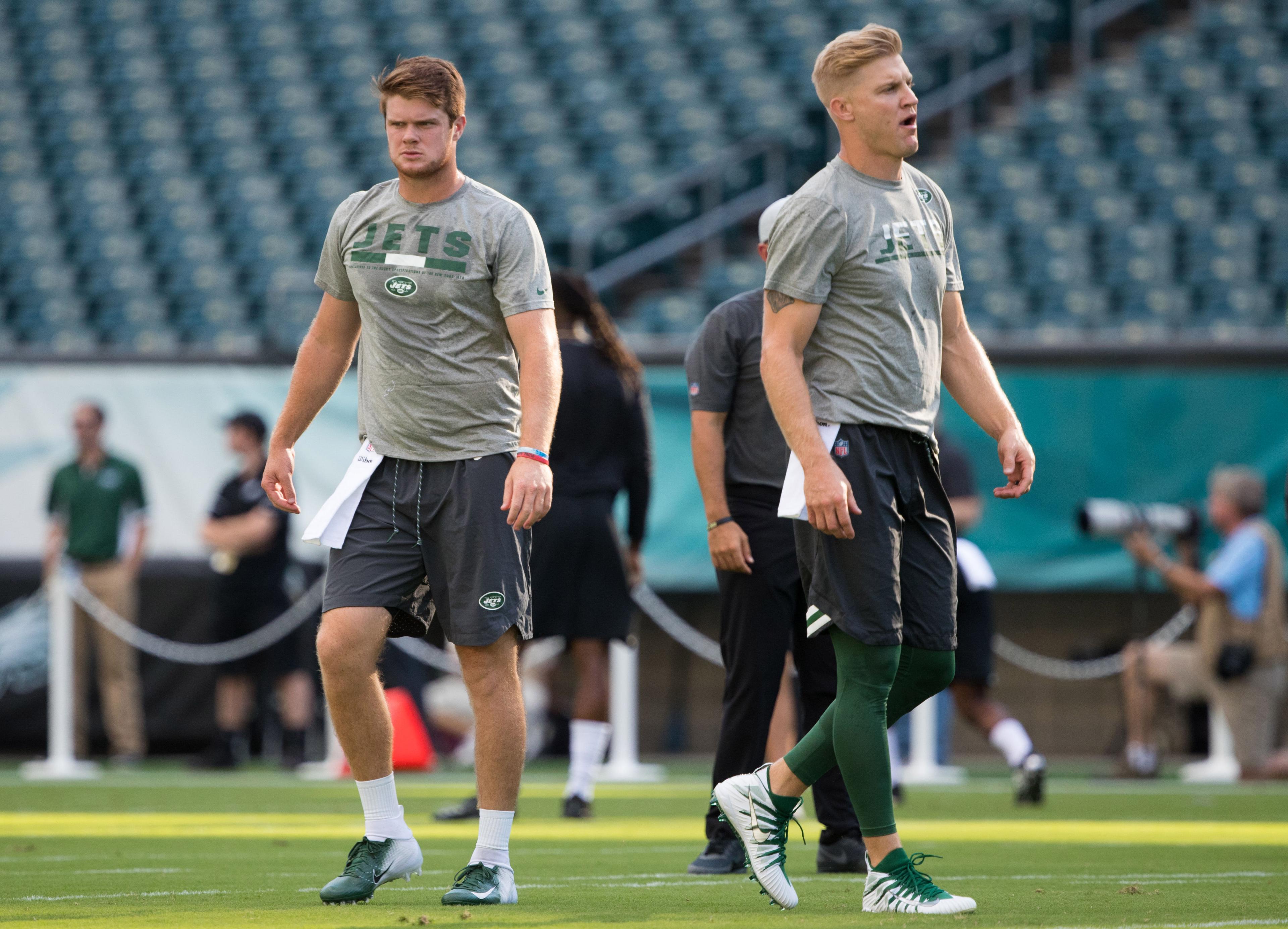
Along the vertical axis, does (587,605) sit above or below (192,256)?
below

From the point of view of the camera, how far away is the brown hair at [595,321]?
7250mm

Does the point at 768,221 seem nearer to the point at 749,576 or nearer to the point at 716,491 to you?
the point at 716,491

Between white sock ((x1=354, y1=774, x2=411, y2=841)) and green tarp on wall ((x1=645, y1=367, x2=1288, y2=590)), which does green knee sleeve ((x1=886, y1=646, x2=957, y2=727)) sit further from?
green tarp on wall ((x1=645, y1=367, x2=1288, y2=590))

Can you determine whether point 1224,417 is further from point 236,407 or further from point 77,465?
point 77,465

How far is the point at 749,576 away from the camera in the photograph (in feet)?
17.1

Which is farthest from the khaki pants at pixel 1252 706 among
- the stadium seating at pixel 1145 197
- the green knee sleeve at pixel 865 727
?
the green knee sleeve at pixel 865 727

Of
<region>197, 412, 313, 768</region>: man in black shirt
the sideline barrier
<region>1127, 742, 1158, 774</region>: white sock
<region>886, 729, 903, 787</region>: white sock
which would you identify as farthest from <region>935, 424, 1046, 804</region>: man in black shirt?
<region>197, 412, 313, 768</region>: man in black shirt

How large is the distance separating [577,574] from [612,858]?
1.87 metres

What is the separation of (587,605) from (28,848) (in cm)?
235

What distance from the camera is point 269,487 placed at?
4484 millimetres

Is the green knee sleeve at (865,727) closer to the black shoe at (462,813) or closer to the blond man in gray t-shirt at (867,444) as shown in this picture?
the blond man in gray t-shirt at (867,444)

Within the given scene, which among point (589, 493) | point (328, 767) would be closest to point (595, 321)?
point (589, 493)

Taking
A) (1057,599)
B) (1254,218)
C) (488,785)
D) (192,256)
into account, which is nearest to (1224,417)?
(1057,599)

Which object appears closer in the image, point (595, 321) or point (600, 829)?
point (600, 829)
